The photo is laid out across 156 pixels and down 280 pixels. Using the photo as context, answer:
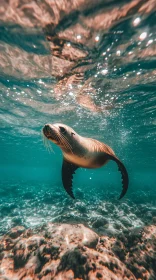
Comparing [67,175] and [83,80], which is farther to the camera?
[83,80]

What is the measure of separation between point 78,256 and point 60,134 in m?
2.93

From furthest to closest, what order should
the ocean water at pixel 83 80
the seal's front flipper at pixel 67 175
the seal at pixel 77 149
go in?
the ocean water at pixel 83 80 → the seal's front flipper at pixel 67 175 → the seal at pixel 77 149

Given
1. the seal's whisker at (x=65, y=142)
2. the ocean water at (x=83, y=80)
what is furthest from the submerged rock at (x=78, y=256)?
the seal's whisker at (x=65, y=142)

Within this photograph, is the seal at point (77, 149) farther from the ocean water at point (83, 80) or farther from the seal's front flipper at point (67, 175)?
the ocean water at point (83, 80)

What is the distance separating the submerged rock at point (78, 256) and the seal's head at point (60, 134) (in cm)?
262

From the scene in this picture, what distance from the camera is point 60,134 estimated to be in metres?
3.27

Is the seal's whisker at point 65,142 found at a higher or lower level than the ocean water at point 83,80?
lower

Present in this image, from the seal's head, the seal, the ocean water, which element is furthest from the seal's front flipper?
the ocean water

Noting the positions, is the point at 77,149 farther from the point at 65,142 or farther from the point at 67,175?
the point at 67,175

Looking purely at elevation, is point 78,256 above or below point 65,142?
below

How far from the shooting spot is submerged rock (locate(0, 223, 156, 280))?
377 centimetres

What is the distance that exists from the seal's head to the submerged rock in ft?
8.59

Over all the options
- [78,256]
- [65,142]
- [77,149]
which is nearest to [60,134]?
[65,142]

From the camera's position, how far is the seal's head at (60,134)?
2.92 metres
